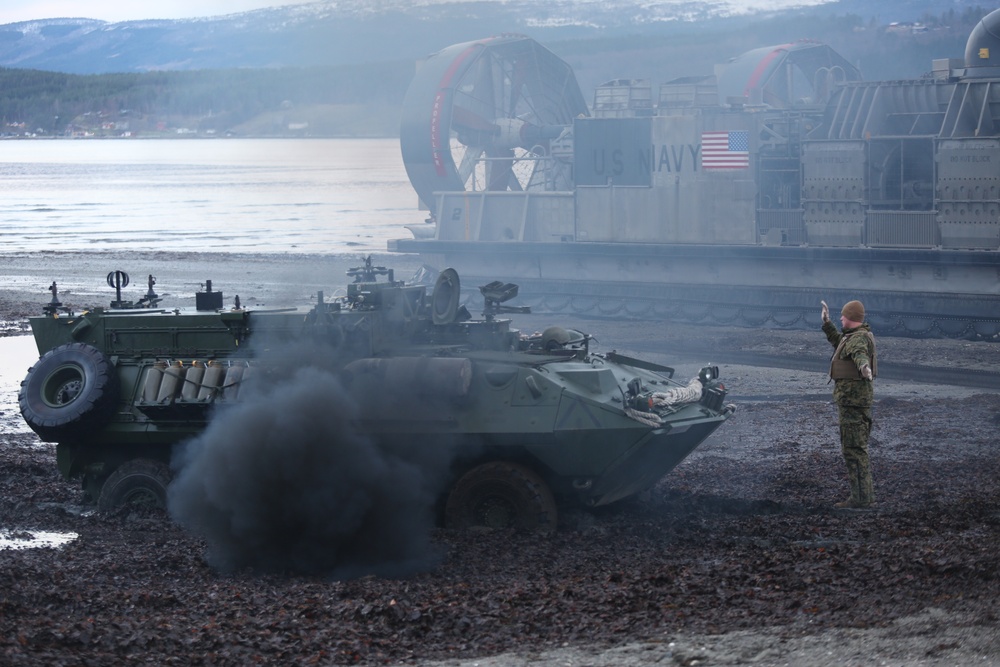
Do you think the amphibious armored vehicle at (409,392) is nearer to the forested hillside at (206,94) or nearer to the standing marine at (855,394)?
the standing marine at (855,394)

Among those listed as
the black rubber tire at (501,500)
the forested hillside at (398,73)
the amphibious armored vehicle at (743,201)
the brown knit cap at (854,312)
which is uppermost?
the forested hillside at (398,73)

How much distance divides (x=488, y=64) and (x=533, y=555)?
20147mm

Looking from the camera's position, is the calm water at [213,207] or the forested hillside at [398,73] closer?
the calm water at [213,207]

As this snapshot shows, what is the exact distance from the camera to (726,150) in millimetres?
21734

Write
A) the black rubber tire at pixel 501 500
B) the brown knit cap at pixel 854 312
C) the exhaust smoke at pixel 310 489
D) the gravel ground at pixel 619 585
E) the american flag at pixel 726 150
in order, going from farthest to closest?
the american flag at pixel 726 150 → the brown knit cap at pixel 854 312 → the black rubber tire at pixel 501 500 → the exhaust smoke at pixel 310 489 → the gravel ground at pixel 619 585

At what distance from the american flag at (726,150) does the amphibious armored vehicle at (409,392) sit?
1159cm

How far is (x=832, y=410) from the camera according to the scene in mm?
14180

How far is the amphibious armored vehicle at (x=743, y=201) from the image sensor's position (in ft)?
63.3

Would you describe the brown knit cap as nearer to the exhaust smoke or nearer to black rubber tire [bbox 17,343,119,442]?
the exhaust smoke

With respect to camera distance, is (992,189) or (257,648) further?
(992,189)

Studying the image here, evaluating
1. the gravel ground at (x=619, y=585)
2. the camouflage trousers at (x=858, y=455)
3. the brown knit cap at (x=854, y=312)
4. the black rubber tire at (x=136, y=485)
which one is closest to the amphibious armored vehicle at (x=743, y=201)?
the gravel ground at (x=619, y=585)

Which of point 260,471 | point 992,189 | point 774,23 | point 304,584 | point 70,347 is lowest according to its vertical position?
point 304,584

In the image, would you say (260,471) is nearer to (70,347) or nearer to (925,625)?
(70,347)

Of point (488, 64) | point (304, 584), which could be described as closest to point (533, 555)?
point (304, 584)
